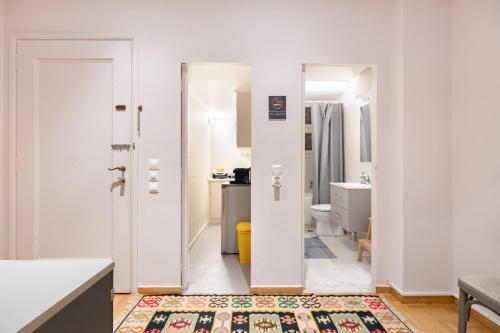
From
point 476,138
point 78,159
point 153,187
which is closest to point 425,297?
point 476,138

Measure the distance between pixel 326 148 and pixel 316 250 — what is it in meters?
2.17

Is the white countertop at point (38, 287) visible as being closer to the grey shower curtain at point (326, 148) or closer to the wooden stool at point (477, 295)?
the wooden stool at point (477, 295)

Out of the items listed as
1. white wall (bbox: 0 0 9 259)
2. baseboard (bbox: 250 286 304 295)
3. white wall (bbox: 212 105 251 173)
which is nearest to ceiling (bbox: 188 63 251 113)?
white wall (bbox: 212 105 251 173)

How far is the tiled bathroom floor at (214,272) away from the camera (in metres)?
2.59

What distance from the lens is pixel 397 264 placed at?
2.46 meters

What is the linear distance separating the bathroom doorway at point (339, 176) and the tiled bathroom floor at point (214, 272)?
24.7 inches

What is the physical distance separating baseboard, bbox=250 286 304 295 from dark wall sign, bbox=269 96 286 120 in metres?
1.45

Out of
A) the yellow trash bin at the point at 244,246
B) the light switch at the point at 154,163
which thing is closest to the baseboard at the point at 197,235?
the yellow trash bin at the point at 244,246

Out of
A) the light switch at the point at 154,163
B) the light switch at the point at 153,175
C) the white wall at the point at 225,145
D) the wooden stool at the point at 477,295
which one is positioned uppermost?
the white wall at the point at 225,145

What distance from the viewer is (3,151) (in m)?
2.46

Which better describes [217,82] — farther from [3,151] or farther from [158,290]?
[158,290]

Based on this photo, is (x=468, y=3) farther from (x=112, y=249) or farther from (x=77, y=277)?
(x=112, y=249)

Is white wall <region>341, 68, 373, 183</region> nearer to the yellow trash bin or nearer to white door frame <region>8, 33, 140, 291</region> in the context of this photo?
the yellow trash bin

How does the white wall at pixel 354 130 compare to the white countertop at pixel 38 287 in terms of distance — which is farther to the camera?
the white wall at pixel 354 130
